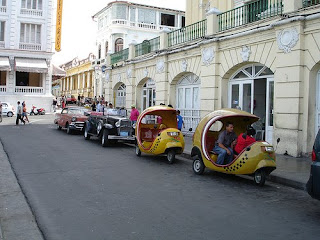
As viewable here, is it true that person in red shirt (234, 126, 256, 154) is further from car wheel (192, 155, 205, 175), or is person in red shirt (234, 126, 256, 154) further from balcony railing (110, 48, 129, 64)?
balcony railing (110, 48, 129, 64)

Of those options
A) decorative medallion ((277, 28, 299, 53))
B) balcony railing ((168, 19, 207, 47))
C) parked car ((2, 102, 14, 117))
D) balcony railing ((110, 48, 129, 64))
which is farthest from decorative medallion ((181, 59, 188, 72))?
parked car ((2, 102, 14, 117))

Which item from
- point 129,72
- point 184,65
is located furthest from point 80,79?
point 184,65

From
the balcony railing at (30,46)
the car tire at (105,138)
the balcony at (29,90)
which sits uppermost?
the balcony railing at (30,46)

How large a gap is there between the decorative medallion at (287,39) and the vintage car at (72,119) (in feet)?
36.3

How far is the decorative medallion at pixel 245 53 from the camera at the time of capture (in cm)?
1398

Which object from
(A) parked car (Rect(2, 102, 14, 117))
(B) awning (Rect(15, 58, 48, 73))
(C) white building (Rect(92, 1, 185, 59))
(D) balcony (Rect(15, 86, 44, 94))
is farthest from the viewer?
(C) white building (Rect(92, 1, 185, 59))

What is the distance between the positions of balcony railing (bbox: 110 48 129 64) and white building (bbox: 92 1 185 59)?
14.2m

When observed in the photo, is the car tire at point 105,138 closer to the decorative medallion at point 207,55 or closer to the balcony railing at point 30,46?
the decorative medallion at point 207,55

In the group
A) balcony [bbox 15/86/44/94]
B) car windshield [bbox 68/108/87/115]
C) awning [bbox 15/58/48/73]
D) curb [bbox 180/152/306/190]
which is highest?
awning [bbox 15/58/48/73]

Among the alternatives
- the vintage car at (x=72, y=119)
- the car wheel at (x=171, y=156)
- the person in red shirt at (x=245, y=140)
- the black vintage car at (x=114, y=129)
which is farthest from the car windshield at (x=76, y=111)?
the person in red shirt at (x=245, y=140)

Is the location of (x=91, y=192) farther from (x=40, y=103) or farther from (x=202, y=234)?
(x=40, y=103)

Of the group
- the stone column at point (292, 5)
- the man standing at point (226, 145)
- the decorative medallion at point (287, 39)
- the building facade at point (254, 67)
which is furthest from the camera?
the stone column at point (292, 5)

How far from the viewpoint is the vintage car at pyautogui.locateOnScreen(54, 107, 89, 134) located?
749 inches

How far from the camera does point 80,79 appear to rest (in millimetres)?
60219
